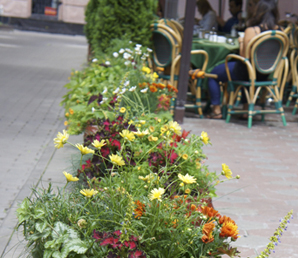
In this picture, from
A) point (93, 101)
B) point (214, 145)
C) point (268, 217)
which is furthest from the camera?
point (214, 145)

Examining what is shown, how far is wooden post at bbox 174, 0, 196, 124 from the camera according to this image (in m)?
6.02

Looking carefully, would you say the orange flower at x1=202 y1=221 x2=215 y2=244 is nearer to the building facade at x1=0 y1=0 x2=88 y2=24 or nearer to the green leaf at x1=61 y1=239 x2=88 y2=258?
the green leaf at x1=61 y1=239 x2=88 y2=258

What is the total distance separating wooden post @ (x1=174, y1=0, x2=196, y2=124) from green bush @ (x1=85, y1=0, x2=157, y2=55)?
1055 millimetres

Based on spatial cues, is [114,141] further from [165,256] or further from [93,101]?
[93,101]

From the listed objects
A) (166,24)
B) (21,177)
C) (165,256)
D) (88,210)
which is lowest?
(21,177)

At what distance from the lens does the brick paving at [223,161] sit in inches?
112

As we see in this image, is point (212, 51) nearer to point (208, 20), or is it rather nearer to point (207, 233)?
point (208, 20)

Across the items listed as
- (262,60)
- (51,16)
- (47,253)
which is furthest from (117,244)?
(51,16)

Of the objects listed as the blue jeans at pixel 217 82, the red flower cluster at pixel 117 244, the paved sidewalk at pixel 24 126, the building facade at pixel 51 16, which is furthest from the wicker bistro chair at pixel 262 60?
the building facade at pixel 51 16

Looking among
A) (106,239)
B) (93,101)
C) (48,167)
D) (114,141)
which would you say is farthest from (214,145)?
(106,239)

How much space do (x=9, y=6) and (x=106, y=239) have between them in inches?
1072

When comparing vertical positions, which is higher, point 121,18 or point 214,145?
point 121,18

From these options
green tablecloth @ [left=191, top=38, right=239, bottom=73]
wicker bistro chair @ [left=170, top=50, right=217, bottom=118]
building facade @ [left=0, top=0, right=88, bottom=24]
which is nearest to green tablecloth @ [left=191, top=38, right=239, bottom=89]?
green tablecloth @ [left=191, top=38, right=239, bottom=73]

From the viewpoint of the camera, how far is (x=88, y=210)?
73.2 inches
